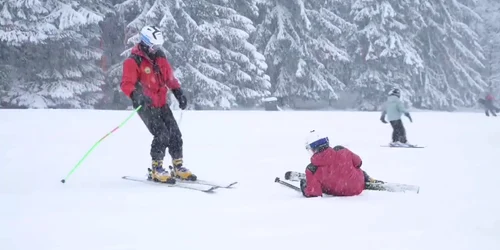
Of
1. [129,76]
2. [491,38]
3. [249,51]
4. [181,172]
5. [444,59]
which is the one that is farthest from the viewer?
[491,38]

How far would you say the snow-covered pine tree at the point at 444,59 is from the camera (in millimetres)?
35688

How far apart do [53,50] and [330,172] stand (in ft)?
64.2

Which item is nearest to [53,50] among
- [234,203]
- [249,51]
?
[249,51]

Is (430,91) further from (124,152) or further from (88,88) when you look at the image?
(124,152)

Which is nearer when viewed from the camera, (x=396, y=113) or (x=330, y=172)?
(x=330, y=172)

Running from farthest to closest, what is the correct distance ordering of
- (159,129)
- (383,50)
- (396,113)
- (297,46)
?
(383,50) → (297,46) → (396,113) → (159,129)

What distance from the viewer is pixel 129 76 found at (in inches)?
239

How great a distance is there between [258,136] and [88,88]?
11949 mm

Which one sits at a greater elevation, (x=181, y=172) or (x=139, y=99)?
(x=139, y=99)

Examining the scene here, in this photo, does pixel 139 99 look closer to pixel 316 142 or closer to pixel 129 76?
pixel 129 76

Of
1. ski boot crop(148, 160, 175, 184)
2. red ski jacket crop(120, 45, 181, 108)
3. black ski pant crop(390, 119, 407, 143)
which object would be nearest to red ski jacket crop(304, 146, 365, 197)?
ski boot crop(148, 160, 175, 184)

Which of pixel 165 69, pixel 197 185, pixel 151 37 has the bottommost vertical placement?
pixel 197 185

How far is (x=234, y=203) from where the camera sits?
5238 millimetres

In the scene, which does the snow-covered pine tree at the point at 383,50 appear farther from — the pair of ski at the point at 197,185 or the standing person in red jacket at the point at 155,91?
the pair of ski at the point at 197,185
